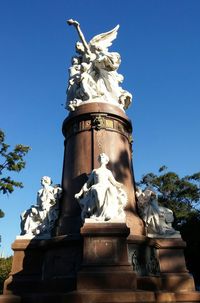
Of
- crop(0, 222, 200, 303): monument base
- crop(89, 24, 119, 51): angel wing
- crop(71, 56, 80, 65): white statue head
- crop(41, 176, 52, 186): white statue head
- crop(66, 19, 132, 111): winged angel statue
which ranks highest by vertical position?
crop(89, 24, 119, 51): angel wing

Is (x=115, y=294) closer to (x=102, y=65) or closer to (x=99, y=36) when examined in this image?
(x=102, y=65)

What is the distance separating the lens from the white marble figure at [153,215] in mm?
9328

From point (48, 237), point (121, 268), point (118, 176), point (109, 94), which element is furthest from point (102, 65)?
point (121, 268)

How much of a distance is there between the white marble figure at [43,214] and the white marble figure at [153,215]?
2662mm

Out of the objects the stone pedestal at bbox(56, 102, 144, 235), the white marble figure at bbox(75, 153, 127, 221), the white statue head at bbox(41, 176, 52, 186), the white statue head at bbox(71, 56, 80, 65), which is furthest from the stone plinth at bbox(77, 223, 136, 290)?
the white statue head at bbox(71, 56, 80, 65)

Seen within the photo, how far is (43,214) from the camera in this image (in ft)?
31.0

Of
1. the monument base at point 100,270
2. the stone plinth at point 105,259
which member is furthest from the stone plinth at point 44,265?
the stone plinth at point 105,259

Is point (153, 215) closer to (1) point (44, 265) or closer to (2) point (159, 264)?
(2) point (159, 264)

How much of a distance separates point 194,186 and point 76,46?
2817cm

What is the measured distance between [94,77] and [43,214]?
5.56 meters

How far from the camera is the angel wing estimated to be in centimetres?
1262

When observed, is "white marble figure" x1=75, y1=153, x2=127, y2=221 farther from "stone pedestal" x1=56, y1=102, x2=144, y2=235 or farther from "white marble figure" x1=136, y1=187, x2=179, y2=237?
"white marble figure" x1=136, y1=187, x2=179, y2=237

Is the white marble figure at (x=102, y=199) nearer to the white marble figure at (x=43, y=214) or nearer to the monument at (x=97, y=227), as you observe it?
the monument at (x=97, y=227)

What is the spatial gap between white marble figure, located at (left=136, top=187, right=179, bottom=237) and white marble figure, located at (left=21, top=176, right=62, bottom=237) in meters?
2.66
